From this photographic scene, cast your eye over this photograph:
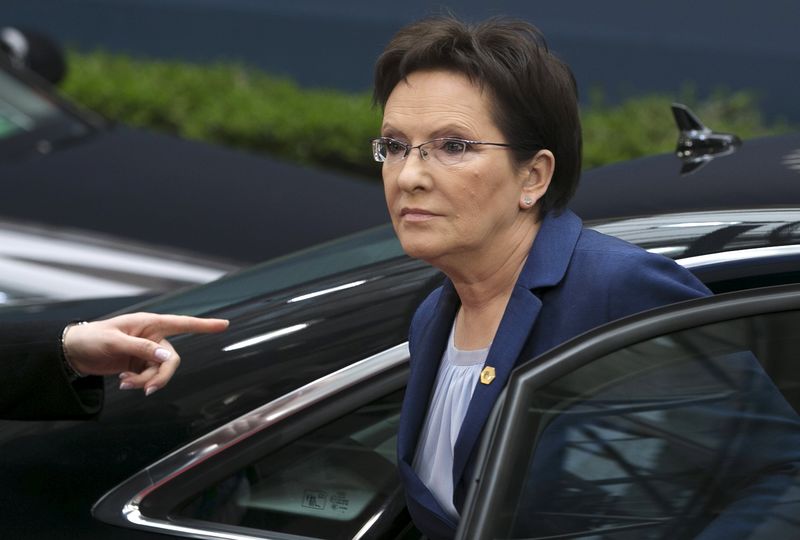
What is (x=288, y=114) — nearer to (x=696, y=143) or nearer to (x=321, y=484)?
(x=696, y=143)

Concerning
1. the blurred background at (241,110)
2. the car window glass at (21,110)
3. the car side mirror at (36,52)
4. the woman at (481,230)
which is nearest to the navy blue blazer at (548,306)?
the woman at (481,230)

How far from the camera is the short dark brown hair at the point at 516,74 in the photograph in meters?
1.95

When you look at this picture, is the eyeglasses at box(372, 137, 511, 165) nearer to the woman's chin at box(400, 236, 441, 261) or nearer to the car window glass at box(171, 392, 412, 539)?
the woman's chin at box(400, 236, 441, 261)

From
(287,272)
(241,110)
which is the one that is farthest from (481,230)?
(241,110)

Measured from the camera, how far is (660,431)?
5.45ft

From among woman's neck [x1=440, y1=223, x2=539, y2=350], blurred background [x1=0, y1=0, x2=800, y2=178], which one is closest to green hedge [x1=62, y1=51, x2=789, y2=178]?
blurred background [x1=0, y1=0, x2=800, y2=178]

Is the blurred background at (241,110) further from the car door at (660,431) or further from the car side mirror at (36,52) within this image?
the car door at (660,431)

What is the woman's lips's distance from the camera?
1.96 metres

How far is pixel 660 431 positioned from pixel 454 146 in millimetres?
529

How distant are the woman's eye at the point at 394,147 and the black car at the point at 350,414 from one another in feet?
1.13

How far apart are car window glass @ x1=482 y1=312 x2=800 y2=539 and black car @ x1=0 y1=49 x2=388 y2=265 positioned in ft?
8.90

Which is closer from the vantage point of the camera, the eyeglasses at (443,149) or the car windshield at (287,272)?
the eyeglasses at (443,149)

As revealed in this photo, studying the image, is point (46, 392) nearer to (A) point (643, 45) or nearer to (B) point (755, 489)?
(B) point (755, 489)

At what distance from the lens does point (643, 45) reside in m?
8.94
